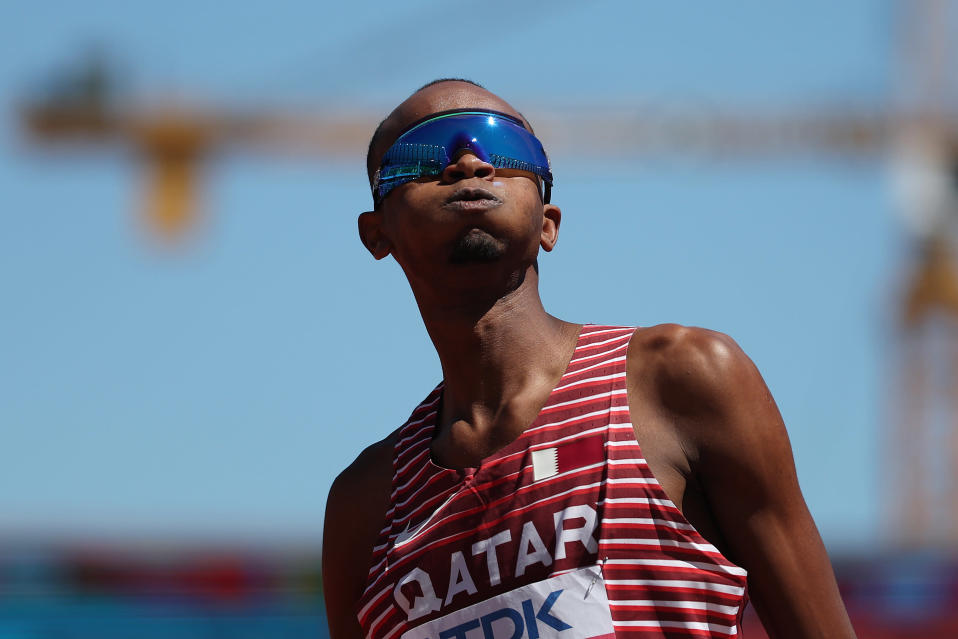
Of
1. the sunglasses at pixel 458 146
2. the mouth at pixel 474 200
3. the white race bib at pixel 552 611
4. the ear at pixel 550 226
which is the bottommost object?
the white race bib at pixel 552 611

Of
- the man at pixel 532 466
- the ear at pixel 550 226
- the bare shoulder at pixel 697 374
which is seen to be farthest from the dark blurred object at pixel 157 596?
the bare shoulder at pixel 697 374

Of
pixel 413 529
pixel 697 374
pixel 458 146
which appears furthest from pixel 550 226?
pixel 413 529

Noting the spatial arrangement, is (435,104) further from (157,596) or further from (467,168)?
(157,596)

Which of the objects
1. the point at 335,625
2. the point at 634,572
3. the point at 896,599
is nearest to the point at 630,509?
the point at 634,572

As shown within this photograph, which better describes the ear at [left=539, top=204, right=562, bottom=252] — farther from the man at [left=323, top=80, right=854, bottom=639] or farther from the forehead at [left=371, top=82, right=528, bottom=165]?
the forehead at [left=371, top=82, right=528, bottom=165]

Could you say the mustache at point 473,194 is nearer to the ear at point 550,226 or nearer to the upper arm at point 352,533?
the ear at point 550,226

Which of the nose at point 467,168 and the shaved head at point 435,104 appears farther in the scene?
the shaved head at point 435,104

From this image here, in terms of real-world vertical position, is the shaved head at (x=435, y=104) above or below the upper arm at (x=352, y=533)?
above

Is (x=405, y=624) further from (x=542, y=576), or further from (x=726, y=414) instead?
Result: (x=726, y=414)

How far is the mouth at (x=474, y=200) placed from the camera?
109 inches

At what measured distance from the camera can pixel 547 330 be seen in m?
2.88

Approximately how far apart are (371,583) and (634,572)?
2.14 ft

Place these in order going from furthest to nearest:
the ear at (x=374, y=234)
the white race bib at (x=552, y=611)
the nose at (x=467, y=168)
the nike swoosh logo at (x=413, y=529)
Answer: the ear at (x=374, y=234) < the nose at (x=467, y=168) < the nike swoosh logo at (x=413, y=529) < the white race bib at (x=552, y=611)

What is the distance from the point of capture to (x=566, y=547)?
8.14 feet
